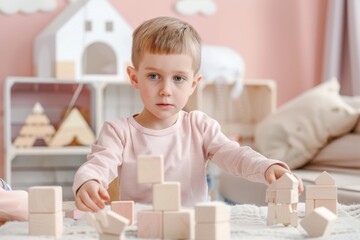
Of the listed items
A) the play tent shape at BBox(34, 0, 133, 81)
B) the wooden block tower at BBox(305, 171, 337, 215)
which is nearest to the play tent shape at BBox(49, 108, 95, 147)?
the play tent shape at BBox(34, 0, 133, 81)

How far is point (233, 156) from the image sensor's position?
117 centimetres

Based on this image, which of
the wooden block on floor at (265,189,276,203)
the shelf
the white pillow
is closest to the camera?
the wooden block on floor at (265,189,276,203)

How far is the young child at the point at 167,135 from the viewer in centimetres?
108

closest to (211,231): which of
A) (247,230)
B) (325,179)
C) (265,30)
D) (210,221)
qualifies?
(210,221)

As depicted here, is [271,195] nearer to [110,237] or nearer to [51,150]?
[110,237]

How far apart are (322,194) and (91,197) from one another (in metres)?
0.32

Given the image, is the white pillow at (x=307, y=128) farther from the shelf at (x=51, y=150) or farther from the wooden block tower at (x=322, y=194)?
the wooden block tower at (x=322, y=194)

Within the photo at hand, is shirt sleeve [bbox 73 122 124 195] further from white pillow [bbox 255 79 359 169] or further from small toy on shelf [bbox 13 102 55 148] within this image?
small toy on shelf [bbox 13 102 55 148]

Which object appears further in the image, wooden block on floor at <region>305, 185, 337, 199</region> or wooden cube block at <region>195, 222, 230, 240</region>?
wooden block on floor at <region>305, 185, 337, 199</region>

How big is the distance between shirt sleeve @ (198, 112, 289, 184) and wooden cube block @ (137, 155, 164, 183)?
296 mm

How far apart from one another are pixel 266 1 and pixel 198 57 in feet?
9.17

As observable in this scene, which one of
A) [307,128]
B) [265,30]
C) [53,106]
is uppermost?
[265,30]

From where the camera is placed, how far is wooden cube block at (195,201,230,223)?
735mm

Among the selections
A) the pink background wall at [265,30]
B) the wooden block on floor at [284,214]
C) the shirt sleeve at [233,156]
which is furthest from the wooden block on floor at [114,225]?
the pink background wall at [265,30]
